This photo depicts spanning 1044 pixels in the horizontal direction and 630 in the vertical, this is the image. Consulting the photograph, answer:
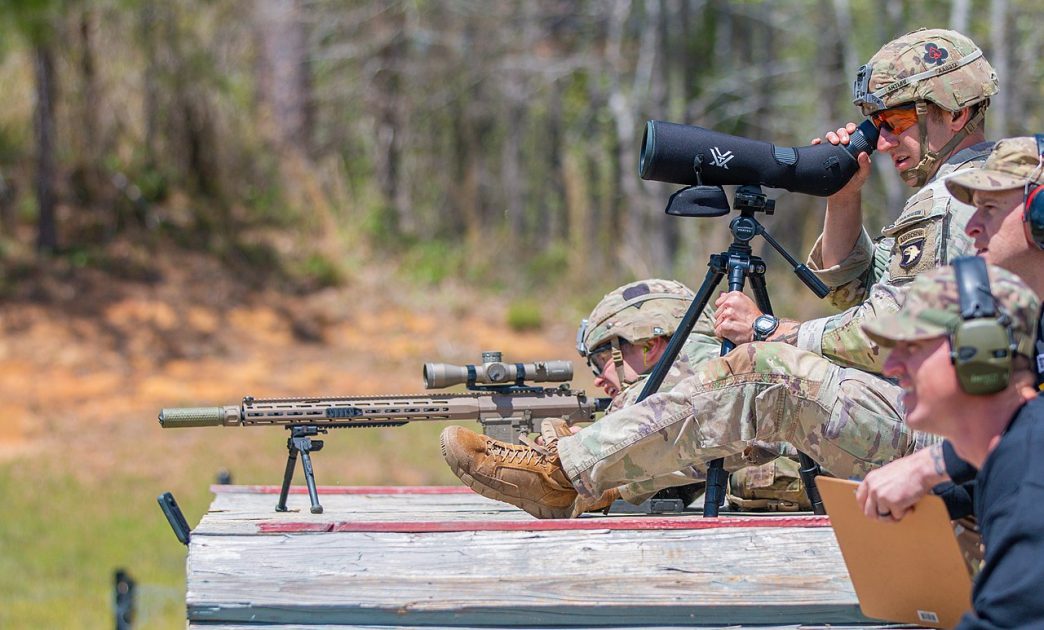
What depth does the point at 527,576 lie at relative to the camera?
11.7 ft

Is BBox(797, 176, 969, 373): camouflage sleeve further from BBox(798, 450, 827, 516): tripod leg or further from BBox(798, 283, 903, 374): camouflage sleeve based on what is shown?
BBox(798, 450, 827, 516): tripod leg

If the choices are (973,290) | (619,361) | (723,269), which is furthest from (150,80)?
Result: (973,290)

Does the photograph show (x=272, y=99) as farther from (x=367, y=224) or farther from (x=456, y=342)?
(x=456, y=342)

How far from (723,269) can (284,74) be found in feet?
37.4

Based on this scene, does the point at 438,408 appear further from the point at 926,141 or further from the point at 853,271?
the point at 926,141

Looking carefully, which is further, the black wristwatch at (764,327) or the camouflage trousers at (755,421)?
the black wristwatch at (764,327)

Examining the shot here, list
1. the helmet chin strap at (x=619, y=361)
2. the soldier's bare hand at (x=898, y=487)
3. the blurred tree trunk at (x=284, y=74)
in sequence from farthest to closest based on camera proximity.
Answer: the blurred tree trunk at (x=284, y=74) → the helmet chin strap at (x=619, y=361) → the soldier's bare hand at (x=898, y=487)

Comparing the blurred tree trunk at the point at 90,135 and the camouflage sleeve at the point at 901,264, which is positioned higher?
the blurred tree trunk at the point at 90,135

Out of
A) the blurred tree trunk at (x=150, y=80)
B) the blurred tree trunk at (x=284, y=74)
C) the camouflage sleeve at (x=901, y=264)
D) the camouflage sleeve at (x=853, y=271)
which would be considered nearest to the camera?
the camouflage sleeve at (x=901, y=264)

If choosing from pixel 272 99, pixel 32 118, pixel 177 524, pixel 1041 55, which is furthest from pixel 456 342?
pixel 177 524

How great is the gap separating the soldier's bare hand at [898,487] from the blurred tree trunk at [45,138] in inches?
427

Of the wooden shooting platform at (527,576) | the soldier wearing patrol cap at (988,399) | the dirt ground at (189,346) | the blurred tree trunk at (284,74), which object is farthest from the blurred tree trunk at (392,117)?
the soldier wearing patrol cap at (988,399)

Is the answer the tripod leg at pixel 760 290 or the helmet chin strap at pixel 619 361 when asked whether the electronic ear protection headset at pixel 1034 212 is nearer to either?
the tripod leg at pixel 760 290

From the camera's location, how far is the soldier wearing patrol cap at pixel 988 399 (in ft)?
7.87
